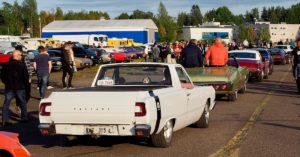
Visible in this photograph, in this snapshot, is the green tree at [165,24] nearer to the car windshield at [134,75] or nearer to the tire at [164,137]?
the car windshield at [134,75]

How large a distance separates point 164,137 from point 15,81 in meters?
4.89

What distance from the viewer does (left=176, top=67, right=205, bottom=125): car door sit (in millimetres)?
10156

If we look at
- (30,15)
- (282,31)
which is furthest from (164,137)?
(282,31)

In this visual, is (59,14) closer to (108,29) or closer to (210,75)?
(108,29)

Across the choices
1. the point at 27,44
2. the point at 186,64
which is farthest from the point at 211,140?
the point at 27,44

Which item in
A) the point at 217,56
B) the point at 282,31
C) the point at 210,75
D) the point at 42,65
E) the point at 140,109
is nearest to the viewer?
the point at 140,109

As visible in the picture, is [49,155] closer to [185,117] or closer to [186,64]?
[185,117]

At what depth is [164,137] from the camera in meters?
9.05

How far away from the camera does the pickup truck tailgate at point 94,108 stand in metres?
8.41

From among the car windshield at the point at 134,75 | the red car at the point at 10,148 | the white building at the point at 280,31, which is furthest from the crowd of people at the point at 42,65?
the white building at the point at 280,31

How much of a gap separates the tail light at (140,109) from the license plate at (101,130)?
0.43 meters

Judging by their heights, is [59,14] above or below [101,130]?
above

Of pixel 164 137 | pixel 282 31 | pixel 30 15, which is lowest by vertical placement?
pixel 164 137

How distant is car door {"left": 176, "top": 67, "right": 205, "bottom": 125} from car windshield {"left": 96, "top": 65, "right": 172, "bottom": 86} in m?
0.41
